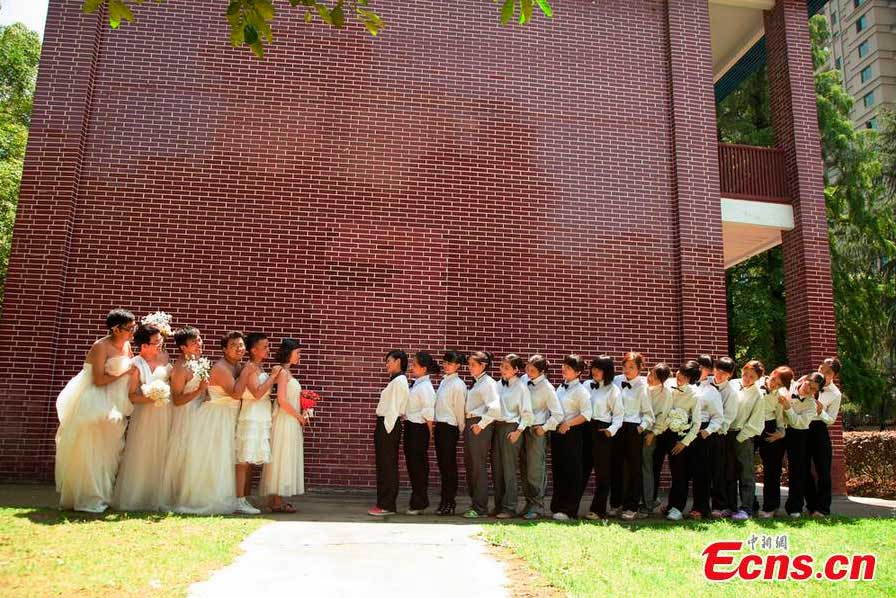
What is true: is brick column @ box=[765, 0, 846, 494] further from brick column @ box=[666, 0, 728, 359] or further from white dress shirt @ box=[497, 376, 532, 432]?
white dress shirt @ box=[497, 376, 532, 432]

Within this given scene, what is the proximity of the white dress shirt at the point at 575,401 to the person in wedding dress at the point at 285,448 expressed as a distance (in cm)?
291

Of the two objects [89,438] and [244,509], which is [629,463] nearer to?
[244,509]

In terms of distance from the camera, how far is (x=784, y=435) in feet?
27.9

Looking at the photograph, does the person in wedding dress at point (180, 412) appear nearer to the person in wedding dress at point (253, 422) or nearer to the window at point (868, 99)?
the person in wedding dress at point (253, 422)

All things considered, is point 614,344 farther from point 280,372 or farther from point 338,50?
point 338,50

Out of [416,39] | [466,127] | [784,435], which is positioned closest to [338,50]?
[416,39]

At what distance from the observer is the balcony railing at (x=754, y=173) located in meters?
11.7

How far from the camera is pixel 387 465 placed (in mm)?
7605

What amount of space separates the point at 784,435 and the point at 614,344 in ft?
8.78

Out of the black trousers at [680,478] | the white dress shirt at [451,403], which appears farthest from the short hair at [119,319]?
the black trousers at [680,478]

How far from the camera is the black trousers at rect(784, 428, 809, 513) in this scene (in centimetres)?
833

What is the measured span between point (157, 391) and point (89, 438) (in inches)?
30.9

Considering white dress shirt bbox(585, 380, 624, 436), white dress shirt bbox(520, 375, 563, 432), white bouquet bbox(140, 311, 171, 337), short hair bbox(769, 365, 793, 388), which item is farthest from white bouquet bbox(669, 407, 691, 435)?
white bouquet bbox(140, 311, 171, 337)

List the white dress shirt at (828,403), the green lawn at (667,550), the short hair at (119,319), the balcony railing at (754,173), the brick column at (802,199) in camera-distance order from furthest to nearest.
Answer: the balcony railing at (754,173)
the brick column at (802,199)
the white dress shirt at (828,403)
the short hair at (119,319)
the green lawn at (667,550)
